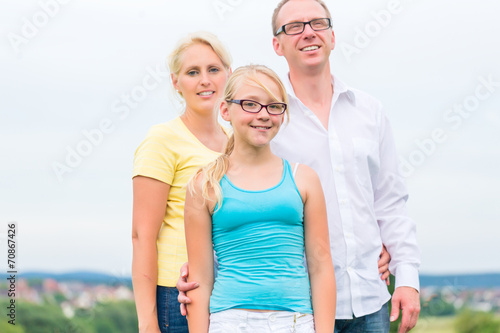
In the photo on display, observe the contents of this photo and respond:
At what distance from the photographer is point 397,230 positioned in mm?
2918

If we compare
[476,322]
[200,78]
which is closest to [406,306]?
[200,78]

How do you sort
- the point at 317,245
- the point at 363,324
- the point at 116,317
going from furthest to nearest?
the point at 116,317
the point at 363,324
the point at 317,245

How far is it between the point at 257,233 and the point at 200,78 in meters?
1.06

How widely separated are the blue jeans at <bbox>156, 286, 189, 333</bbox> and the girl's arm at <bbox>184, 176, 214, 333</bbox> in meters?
0.40

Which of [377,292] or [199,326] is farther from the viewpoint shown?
[377,292]

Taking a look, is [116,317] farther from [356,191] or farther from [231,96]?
[231,96]

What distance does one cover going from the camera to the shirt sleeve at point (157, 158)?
2.73 metres

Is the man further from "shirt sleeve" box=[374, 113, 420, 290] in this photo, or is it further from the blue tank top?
the blue tank top

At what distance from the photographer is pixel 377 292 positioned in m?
2.76

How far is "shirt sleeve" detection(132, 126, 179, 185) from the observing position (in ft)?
8.97

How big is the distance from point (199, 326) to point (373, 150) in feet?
3.94

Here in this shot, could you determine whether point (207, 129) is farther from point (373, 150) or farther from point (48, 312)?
point (48, 312)

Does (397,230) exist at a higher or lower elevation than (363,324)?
higher

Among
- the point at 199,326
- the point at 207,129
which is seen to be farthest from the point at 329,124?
the point at 199,326
